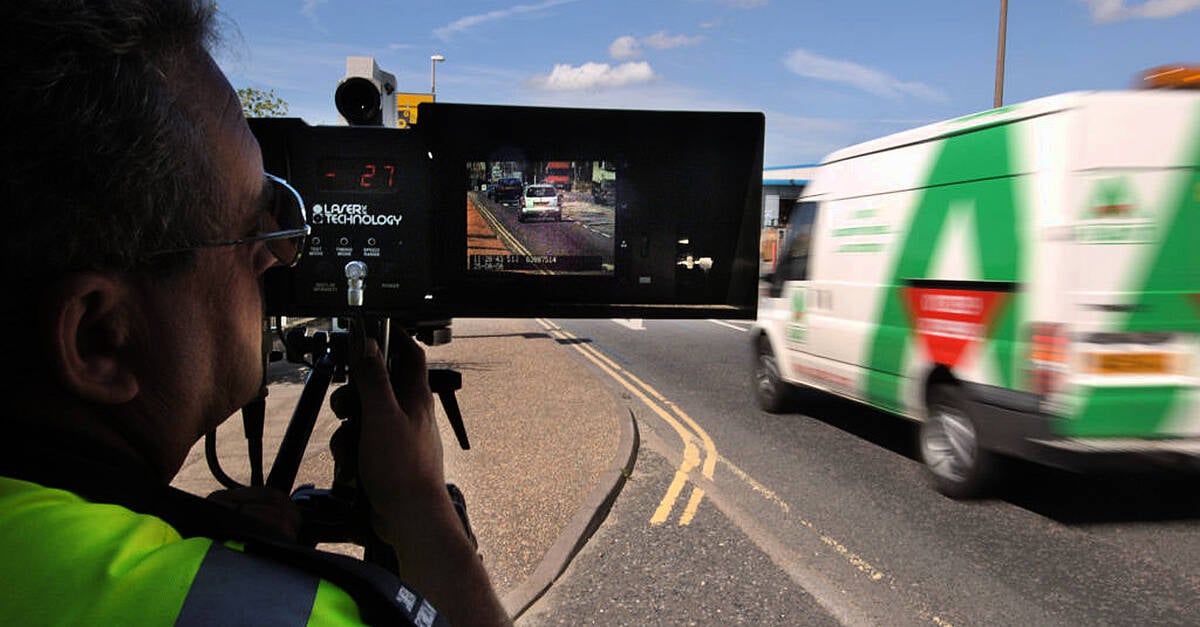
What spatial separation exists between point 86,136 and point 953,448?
604 centimetres

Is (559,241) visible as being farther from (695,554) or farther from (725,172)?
(695,554)

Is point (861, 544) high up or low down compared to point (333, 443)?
down

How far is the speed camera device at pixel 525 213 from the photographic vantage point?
153 centimetres

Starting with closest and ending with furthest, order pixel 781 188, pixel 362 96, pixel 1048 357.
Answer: pixel 362 96 < pixel 1048 357 < pixel 781 188

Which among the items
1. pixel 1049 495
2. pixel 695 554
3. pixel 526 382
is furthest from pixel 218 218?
pixel 526 382

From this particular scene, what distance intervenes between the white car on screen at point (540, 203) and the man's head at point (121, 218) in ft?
2.26

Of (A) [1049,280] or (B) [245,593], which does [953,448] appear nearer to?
(A) [1049,280]

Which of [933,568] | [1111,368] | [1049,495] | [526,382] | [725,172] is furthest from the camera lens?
[526,382]

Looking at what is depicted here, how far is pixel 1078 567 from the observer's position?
4508mm

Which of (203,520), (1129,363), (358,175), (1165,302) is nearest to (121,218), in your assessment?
(203,520)

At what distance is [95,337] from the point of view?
796 mm

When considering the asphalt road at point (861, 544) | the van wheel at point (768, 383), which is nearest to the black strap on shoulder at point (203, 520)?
the asphalt road at point (861, 544)

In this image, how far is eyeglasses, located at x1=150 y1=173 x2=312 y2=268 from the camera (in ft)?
3.29

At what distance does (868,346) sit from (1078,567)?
262 cm
